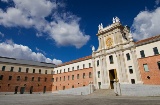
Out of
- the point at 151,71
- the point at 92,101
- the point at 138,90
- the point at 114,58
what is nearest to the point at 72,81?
the point at 114,58

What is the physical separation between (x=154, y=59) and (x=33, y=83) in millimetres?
43152

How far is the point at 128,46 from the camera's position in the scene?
32438 millimetres

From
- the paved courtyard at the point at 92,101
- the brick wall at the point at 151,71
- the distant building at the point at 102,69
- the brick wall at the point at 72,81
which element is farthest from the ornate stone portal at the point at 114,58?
the paved courtyard at the point at 92,101

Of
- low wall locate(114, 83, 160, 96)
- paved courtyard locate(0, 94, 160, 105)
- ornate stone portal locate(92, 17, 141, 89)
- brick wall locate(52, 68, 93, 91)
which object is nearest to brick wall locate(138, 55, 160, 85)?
ornate stone portal locate(92, 17, 141, 89)

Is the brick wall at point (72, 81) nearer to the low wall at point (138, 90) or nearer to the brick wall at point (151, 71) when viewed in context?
the low wall at point (138, 90)

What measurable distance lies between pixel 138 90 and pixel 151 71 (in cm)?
620

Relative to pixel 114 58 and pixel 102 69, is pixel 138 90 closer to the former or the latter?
pixel 114 58

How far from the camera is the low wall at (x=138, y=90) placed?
2231 centimetres

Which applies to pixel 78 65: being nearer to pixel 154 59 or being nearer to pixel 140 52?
pixel 140 52

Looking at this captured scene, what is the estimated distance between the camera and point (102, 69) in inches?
1460

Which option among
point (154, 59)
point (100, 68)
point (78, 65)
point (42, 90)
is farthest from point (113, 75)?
point (42, 90)

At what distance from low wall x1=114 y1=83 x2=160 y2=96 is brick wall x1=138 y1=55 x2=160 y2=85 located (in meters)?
4.39

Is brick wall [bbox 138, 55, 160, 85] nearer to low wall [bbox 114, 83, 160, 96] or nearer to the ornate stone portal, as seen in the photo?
the ornate stone portal

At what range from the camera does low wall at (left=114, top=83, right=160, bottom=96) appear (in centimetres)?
2231
